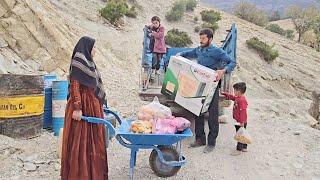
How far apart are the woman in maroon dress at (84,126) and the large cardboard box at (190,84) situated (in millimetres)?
1653

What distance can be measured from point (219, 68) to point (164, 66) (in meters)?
2.98

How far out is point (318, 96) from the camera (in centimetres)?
1142

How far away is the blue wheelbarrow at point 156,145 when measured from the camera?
4891 millimetres

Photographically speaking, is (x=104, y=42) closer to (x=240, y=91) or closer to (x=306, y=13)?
(x=240, y=91)

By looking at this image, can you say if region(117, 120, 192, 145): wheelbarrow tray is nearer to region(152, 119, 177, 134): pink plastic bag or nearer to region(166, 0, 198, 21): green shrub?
region(152, 119, 177, 134): pink plastic bag

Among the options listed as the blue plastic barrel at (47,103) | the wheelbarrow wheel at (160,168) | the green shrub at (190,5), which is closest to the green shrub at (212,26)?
the green shrub at (190,5)

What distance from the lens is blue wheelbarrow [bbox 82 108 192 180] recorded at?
4.89 m

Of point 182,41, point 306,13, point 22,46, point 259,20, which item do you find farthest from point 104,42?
point 306,13

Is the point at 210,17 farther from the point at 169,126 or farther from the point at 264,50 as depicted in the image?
the point at 169,126

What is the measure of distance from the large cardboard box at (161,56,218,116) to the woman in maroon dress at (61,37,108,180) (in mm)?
1653

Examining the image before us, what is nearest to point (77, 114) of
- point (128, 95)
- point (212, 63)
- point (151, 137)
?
point (151, 137)

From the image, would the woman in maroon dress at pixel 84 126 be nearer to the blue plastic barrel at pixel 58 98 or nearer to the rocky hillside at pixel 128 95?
the rocky hillside at pixel 128 95

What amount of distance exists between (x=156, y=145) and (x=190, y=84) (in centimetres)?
147

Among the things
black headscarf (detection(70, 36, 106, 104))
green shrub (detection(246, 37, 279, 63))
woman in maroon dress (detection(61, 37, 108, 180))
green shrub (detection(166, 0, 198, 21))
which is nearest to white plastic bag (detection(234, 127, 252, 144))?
woman in maroon dress (detection(61, 37, 108, 180))
